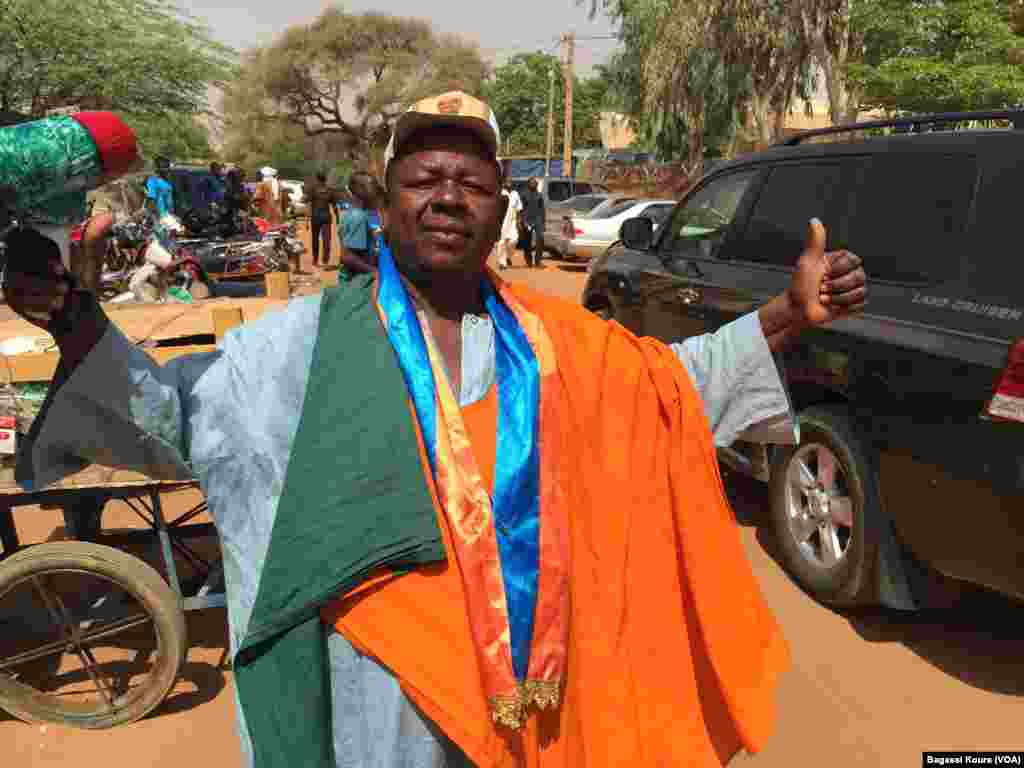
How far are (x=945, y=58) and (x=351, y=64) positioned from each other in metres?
33.3

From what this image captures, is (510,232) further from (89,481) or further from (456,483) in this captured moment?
(456,483)

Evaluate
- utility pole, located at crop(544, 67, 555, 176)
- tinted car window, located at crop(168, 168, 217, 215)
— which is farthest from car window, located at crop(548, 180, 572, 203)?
utility pole, located at crop(544, 67, 555, 176)

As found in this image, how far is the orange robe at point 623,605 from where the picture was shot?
130 centimetres

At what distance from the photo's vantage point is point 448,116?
1447 millimetres

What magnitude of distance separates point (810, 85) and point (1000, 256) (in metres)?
16.4

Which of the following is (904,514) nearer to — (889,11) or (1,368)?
(1,368)

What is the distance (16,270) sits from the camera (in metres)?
1.04

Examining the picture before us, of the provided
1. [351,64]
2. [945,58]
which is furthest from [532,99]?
[945,58]

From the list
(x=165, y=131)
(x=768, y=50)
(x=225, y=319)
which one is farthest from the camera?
(x=165, y=131)

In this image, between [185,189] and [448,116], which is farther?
[185,189]

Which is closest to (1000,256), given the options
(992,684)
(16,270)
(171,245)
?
(992,684)

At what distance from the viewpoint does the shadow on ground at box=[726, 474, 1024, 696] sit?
2934 millimetres

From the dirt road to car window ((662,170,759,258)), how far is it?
82.5 inches

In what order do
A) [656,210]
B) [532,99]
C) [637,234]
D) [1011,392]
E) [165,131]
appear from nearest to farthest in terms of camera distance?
[1011,392] → [637,234] → [656,210] → [165,131] → [532,99]
